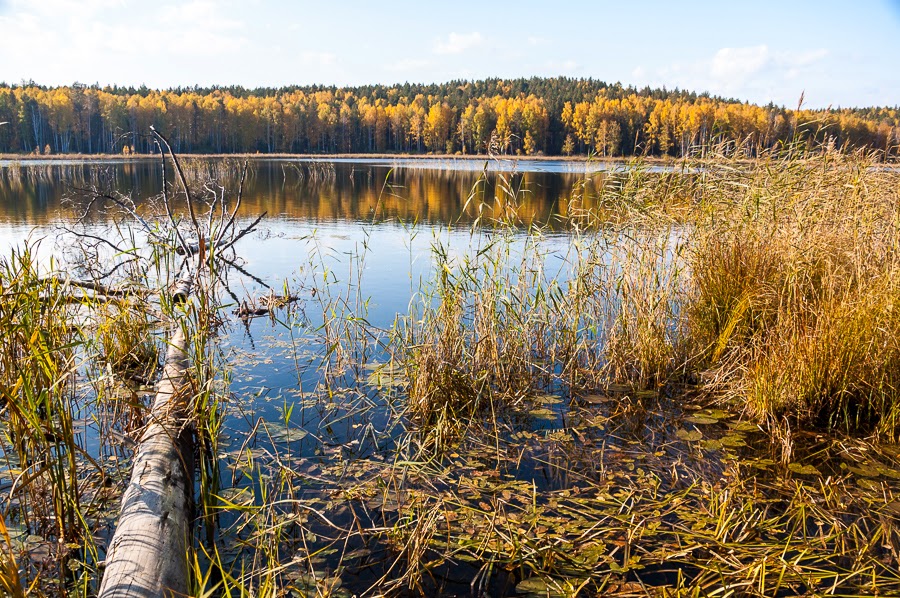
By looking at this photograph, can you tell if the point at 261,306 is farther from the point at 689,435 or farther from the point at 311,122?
the point at 311,122

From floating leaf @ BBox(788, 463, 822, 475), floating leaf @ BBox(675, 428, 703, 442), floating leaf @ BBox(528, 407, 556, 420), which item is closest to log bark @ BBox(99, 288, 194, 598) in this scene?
floating leaf @ BBox(528, 407, 556, 420)

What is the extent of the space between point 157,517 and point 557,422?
10.3 ft

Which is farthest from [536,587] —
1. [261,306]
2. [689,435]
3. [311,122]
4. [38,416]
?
[311,122]

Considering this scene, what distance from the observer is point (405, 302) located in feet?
29.3

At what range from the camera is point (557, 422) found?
5.00m

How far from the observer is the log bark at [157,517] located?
8.05ft

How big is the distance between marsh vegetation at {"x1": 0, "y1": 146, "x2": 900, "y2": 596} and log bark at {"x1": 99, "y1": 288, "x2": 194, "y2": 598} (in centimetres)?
15

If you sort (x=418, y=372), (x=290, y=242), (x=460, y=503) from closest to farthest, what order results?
(x=460, y=503) < (x=418, y=372) < (x=290, y=242)

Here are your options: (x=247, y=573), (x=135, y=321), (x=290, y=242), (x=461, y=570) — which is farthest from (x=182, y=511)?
(x=290, y=242)

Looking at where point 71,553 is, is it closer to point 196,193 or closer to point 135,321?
point 135,321

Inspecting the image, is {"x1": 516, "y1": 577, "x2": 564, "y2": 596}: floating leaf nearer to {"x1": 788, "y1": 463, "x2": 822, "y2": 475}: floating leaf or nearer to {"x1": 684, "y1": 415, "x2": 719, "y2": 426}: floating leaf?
{"x1": 788, "y1": 463, "x2": 822, "y2": 475}: floating leaf

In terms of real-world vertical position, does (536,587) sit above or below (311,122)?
below

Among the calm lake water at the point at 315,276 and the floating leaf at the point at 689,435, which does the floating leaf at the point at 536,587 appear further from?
the floating leaf at the point at 689,435

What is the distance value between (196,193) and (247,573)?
18.2 m
